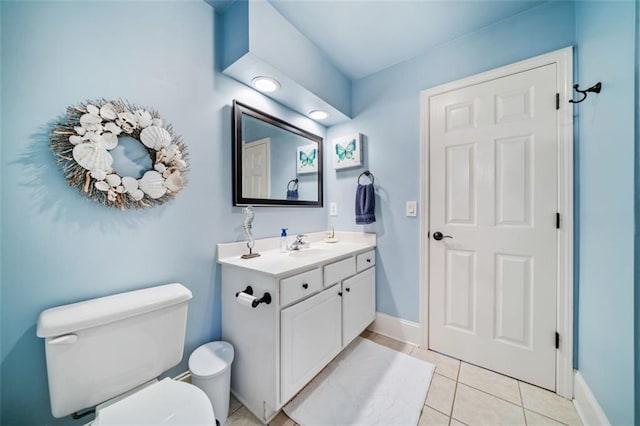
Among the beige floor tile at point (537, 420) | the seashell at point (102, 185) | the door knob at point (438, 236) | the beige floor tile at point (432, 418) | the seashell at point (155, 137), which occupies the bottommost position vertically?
the beige floor tile at point (432, 418)

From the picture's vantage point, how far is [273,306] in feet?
3.65

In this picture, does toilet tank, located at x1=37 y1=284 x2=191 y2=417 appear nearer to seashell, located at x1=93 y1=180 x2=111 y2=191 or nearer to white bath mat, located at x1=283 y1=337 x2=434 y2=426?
seashell, located at x1=93 y1=180 x2=111 y2=191

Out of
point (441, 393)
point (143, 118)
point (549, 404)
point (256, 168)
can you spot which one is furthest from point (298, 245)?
point (549, 404)

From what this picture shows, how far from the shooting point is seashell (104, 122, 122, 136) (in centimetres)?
102

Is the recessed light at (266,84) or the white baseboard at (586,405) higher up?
the recessed light at (266,84)

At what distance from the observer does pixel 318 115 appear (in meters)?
2.11

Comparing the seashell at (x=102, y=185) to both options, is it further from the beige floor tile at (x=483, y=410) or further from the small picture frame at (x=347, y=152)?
the beige floor tile at (x=483, y=410)

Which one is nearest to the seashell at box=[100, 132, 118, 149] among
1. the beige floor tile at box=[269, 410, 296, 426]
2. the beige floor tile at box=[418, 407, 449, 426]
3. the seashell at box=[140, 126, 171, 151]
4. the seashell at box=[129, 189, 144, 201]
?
the seashell at box=[140, 126, 171, 151]

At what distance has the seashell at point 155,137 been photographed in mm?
1128

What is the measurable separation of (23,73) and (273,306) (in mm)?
1391

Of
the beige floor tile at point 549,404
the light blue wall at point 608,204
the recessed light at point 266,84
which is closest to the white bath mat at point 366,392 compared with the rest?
the beige floor tile at point 549,404

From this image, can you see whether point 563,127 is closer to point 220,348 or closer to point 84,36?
point 220,348

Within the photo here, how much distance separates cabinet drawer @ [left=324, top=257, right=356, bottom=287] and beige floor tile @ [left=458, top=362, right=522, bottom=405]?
3.29 ft

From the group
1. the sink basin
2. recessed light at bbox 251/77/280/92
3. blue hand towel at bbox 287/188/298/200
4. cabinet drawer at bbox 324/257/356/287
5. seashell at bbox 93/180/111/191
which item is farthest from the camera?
blue hand towel at bbox 287/188/298/200
